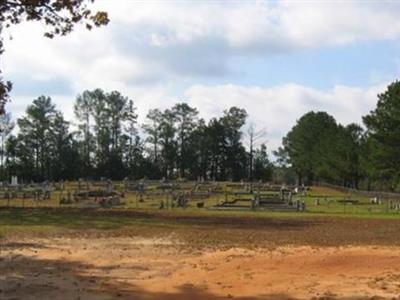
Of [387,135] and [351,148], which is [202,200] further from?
[351,148]

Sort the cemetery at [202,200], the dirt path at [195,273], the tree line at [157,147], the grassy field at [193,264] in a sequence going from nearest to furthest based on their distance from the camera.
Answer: the dirt path at [195,273] < the grassy field at [193,264] < the cemetery at [202,200] < the tree line at [157,147]

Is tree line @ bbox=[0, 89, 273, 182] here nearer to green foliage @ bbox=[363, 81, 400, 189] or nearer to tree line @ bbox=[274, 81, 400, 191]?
tree line @ bbox=[274, 81, 400, 191]

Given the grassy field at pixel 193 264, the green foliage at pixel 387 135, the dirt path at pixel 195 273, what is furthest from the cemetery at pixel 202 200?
the dirt path at pixel 195 273

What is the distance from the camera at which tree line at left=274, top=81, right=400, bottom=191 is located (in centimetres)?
7700

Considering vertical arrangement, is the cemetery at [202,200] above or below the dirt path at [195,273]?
above

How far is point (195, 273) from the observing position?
53.3 ft

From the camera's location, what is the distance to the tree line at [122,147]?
404 feet

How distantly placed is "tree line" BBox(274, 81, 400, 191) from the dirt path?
58.7 metres

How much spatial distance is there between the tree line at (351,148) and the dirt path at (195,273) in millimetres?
58677

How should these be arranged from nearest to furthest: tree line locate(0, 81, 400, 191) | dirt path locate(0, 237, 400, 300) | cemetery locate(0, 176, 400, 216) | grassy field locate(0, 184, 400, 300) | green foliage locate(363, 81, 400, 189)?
1. dirt path locate(0, 237, 400, 300)
2. grassy field locate(0, 184, 400, 300)
3. cemetery locate(0, 176, 400, 216)
4. green foliage locate(363, 81, 400, 189)
5. tree line locate(0, 81, 400, 191)

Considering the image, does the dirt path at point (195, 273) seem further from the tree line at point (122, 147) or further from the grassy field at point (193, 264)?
the tree line at point (122, 147)

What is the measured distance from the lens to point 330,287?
45.6 feet

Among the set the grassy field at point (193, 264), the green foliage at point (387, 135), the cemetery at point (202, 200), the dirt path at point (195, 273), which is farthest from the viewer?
the green foliage at point (387, 135)

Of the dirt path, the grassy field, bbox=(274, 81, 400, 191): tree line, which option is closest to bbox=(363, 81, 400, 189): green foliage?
bbox=(274, 81, 400, 191): tree line
